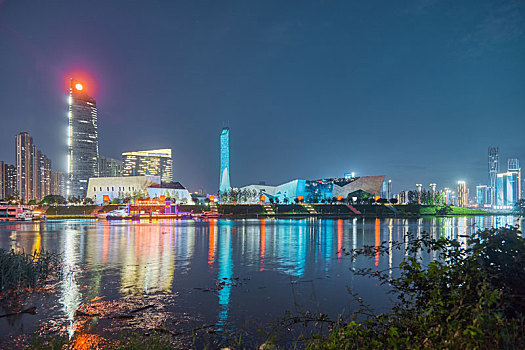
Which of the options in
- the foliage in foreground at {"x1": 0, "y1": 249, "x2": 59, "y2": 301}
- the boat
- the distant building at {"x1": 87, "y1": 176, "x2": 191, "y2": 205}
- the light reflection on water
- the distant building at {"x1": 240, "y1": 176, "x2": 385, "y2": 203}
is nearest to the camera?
the light reflection on water

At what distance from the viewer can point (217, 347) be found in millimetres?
7688

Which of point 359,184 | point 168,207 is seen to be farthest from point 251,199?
point 168,207

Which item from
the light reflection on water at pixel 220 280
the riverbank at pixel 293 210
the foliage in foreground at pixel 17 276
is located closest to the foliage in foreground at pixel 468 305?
the light reflection on water at pixel 220 280

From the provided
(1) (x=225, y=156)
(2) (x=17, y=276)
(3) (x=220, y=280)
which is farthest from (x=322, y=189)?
(2) (x=17, y=276)

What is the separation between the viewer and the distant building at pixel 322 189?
161500mm

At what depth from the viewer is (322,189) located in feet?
573

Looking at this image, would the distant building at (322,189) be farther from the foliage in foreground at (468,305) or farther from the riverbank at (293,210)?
the foliage in foreground at (468,305)

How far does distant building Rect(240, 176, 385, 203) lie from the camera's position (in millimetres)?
161500

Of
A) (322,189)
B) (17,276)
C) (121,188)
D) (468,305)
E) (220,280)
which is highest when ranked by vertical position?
(121,188)

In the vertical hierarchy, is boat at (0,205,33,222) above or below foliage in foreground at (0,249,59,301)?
below

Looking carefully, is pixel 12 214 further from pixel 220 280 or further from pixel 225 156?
pixel 225 156

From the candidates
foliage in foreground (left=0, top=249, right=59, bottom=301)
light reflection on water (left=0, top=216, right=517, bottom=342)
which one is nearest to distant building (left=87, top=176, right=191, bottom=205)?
light reflection on water (left=0, top=216, right=517, bottom=342)

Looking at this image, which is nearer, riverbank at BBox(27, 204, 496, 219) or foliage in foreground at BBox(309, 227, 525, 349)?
foliage in foreground at BBox(309, 227, 525, 349)

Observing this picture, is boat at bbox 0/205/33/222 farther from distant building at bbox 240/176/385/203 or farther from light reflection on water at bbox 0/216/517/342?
distant building at bbox 240/176/385/203
